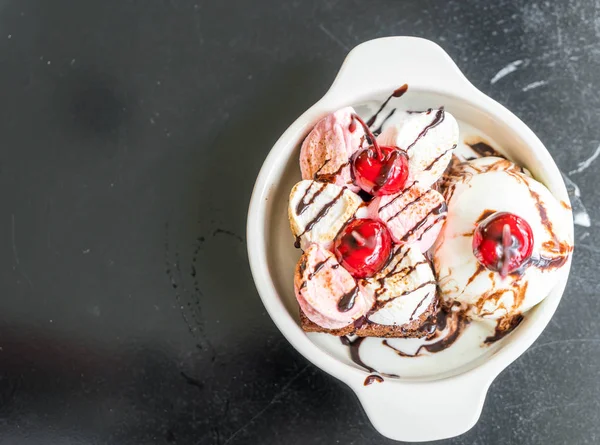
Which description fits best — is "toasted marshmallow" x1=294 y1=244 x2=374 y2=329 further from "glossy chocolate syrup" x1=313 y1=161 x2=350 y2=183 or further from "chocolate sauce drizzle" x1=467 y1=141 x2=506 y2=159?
"chocolate sauce drizzle" x1=467 y1=141 x2=506 y2=159

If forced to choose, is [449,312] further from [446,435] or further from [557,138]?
[557,138]

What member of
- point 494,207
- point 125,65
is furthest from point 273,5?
point 494,207

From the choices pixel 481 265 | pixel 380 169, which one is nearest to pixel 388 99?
pixel 380 169

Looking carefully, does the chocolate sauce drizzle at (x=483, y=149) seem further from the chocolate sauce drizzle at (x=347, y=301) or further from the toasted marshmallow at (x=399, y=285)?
the chocolate sauce drizzle at (x=347, y=301)

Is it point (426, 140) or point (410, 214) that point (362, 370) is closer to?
point (410, 214)

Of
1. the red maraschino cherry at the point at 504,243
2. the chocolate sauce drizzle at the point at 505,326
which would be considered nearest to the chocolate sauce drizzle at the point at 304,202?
the red maraschino cherry at the point at 504,243

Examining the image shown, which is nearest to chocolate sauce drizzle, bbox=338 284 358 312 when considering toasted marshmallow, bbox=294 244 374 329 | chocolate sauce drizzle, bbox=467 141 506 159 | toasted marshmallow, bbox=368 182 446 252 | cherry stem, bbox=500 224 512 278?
toasted marshmallow, bbox=294 244 374 329
